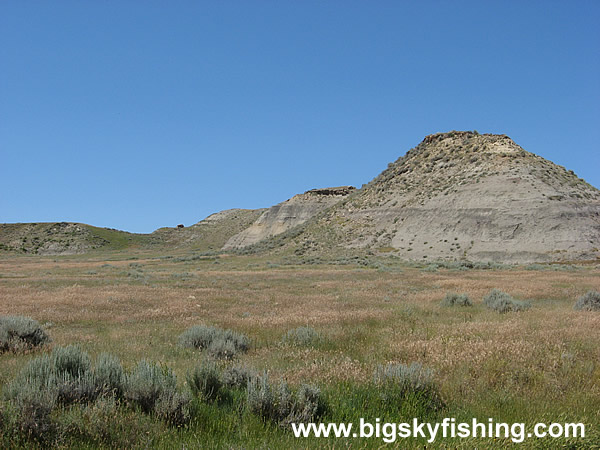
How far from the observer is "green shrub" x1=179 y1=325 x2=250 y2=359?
305 inches

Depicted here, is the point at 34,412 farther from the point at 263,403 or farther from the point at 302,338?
the point at 302,338

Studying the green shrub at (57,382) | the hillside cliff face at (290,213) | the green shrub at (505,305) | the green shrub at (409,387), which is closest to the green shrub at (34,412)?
the green shrub at (57,382)

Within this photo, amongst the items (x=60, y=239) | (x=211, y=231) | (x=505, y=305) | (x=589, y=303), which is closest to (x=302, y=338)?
(x=505, y=305)

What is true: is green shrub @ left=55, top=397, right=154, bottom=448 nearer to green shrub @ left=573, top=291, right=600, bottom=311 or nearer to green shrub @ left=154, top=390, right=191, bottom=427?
green shrub @ left=154, top=390, right=191, bottom=427

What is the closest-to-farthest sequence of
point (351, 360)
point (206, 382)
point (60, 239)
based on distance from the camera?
1. point (206, 382)
2. point (351, 360)
3. point (60, 239)

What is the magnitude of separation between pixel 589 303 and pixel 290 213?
92.2 meters

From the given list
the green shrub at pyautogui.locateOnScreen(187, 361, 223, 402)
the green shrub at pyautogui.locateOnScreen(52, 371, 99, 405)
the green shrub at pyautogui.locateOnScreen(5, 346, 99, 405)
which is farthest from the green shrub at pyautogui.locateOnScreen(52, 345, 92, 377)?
the green shrub at pyautogui.locateOnScreen(187, 361, 223, 402)

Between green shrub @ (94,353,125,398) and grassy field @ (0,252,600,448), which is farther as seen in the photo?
green shrub @ (94,353,125,398)

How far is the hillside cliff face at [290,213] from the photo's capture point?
102688mm

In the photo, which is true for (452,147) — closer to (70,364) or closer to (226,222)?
(70,364)

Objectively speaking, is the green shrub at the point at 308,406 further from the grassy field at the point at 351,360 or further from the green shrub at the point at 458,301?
the green shrub at the point at 458,301

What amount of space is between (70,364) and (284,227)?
315 ft

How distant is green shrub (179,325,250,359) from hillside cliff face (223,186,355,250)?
91.5 metres

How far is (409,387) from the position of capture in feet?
16.7
